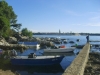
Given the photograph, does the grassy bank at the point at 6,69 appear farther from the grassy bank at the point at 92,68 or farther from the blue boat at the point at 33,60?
the grassy bank at the point at 92,68

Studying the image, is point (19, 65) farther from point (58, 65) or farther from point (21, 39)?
point (21, 39)

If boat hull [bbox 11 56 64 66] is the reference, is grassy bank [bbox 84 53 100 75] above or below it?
above

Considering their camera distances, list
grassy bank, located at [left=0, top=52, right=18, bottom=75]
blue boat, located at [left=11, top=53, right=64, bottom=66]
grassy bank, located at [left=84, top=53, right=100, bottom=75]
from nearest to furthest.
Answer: grassy bank, located at [left=84, top=53, right=100, bottom=75] → grassy bank, located at [left=0, top=52, right=18, bottom=75] → blue boat, located at [left=11, top=53, right=64, bottom=66]

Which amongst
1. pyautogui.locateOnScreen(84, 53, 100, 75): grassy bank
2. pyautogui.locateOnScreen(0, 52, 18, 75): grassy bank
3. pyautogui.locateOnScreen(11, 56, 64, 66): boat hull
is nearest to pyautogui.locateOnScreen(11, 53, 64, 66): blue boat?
pyautogui.locateOnScreen(11, 56, 64, 66): boat hull

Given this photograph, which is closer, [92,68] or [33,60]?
[92,68]

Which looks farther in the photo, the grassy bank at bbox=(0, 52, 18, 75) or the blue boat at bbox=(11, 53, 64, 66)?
the blue boat at bbox=(11, 53, 64, 66)

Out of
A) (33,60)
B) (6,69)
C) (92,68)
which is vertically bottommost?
(6,69)

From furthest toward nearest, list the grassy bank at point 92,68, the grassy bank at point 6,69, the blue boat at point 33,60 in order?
the blue boat at point 33,60 → the grassy bank at point 6,69 → the grassy bank at point 92,68

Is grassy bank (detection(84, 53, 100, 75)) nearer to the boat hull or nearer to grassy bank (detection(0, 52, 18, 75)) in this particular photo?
the boat hull

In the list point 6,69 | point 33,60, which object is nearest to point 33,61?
point 33,60

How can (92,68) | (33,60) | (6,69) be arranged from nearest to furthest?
A: 1. (92,68)
2. (6,69)
3. (33,60)

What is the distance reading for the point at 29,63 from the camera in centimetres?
2883

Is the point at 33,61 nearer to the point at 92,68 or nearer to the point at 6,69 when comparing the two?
the point at 6,69

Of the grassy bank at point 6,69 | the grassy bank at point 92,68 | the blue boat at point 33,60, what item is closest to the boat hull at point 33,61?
the blue boat at point 33,60
